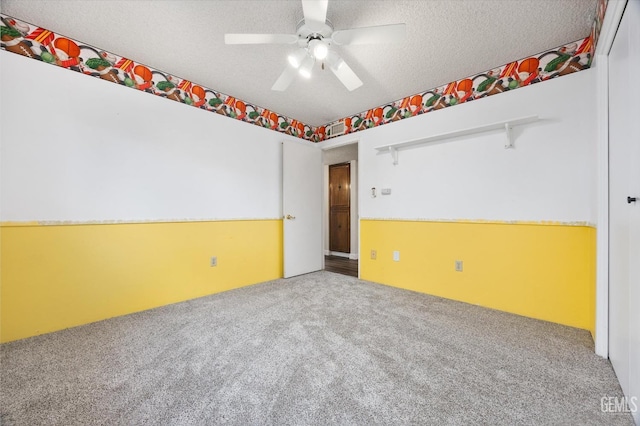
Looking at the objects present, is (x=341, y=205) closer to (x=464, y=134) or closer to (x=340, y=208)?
(x=340, y=208)

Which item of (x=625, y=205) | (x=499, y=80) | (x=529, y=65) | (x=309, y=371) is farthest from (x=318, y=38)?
(x=309, y=371)

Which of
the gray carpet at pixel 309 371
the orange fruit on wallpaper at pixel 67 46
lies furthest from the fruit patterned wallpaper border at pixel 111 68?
the gray carpet at pixel 309 371

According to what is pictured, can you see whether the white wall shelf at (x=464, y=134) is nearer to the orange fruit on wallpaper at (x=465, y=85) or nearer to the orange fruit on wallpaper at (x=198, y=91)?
the orange fruit on wallpaper at (x=465, y=85)

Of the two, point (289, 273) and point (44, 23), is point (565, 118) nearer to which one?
point (289, 273)

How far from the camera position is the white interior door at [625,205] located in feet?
3.87

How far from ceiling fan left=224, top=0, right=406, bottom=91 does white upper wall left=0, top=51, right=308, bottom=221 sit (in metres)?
1.35

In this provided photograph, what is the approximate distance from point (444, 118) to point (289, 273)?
9.41 ft

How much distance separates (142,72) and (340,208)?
407 cm

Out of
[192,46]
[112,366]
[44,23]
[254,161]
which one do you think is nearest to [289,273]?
[254,161]

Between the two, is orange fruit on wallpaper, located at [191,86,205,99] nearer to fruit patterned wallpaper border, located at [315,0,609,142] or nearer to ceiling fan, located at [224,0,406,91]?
ceiling fan, located at [224,0,406,91]

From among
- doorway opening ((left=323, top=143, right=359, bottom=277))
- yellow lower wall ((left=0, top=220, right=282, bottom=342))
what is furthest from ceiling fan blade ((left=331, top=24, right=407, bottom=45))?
doorway opening ((left=323, top=143, right=359, bottom=277))

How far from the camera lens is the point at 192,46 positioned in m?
2.09

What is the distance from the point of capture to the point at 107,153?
86.1 inches

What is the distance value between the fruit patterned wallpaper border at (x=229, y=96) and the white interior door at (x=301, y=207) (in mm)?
660
